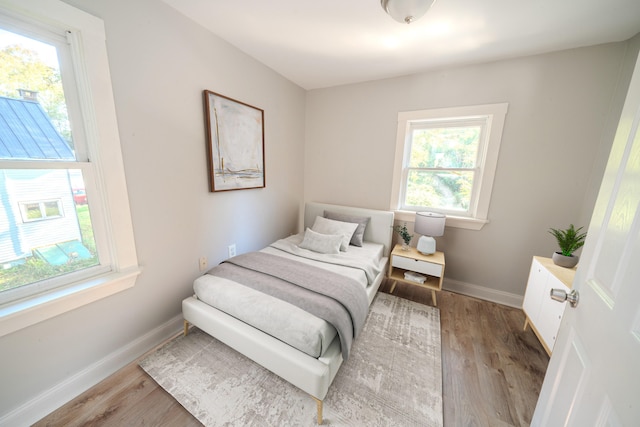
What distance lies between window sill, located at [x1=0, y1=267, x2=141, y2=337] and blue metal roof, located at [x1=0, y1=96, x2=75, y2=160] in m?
0.74

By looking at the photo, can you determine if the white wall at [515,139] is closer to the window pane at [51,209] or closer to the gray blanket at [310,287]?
the gray blanket at [310,287]

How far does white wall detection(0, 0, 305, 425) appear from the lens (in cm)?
125

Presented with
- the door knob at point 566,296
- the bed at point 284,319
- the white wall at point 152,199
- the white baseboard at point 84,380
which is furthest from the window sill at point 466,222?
the white baseboard at point 84,380

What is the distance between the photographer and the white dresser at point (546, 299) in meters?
1.52

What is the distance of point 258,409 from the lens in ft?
4.25

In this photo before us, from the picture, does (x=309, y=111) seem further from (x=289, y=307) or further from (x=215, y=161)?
(x=289, y=307)

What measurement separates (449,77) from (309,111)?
5.56 feet

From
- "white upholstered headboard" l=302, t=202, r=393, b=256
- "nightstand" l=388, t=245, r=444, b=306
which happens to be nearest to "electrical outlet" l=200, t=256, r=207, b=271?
"white upholstered headboard" l=302, t=202, r=393, b=256

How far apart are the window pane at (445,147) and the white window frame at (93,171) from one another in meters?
2.72

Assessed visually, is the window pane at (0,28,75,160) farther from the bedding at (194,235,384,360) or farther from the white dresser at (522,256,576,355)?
the white dresser at (522,256,576,355)

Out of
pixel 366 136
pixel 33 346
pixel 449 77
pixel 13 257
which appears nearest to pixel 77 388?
pixel 33 346

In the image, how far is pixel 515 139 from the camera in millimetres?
2113

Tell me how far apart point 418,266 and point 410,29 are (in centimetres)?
209

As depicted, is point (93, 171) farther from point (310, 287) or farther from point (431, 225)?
point (431, 225)
